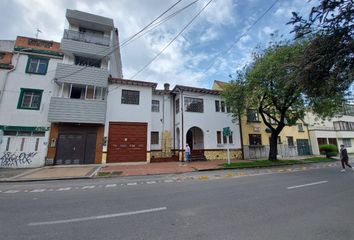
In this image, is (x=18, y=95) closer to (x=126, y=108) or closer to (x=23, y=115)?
(x=23, y=115)

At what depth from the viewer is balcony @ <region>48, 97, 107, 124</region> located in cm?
1541

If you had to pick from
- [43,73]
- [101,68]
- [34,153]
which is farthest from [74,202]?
[43,73]

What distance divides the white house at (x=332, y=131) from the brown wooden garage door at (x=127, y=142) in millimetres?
26389

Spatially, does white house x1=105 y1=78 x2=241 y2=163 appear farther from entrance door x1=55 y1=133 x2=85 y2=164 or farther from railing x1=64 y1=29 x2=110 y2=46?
railing x1=64 y1=29 x2=110 y2=46

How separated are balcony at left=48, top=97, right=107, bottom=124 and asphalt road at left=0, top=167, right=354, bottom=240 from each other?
987 cm

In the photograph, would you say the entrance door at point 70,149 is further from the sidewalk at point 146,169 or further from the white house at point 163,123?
the sidewalk at point 146,169

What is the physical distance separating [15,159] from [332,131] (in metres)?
43.3

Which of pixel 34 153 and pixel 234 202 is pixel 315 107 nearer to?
pixel 234 202

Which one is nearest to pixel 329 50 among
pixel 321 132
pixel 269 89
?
pixel 269 89

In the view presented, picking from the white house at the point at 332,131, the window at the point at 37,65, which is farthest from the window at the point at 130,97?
the white house at the point at 332,131

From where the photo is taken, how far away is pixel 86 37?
1817 centimetres

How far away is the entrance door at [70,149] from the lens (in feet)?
52.0

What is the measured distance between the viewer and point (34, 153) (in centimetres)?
1506

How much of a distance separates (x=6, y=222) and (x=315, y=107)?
65.7 feet
